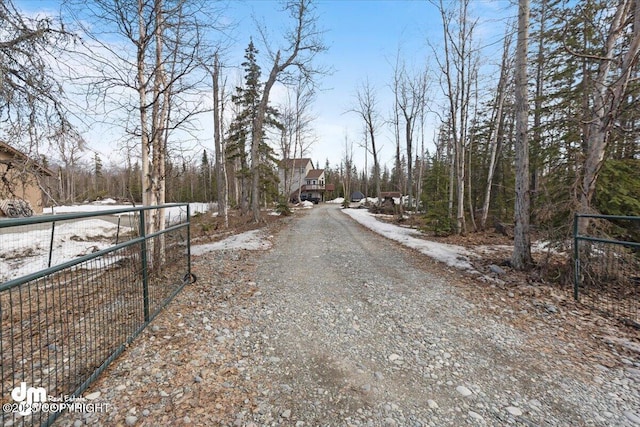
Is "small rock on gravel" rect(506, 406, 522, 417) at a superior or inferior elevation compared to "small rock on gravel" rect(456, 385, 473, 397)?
inferior

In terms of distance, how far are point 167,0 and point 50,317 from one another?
520 centimetres

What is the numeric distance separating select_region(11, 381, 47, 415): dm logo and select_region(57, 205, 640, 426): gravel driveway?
29 cm

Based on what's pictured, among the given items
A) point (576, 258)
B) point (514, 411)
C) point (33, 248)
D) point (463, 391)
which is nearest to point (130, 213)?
point (463, 391)

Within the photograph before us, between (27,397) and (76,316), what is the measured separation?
178 centimetres

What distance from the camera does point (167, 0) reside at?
4.47 meters

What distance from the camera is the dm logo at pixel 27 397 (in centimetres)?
191

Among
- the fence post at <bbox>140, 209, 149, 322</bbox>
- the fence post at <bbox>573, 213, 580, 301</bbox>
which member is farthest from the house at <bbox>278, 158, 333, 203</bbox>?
the fence post at <bbox>140, 209, 149, 322</bbox>

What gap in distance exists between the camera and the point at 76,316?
343 centimetres

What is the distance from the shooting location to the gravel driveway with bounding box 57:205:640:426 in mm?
1980

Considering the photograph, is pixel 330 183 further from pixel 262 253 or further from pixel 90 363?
pixel 90 363

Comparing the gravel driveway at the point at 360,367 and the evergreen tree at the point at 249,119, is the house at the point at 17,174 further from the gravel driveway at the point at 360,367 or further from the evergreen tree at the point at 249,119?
the evergreen tree at the point at 249,119

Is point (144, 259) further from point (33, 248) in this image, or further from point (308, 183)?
point (308, 183)

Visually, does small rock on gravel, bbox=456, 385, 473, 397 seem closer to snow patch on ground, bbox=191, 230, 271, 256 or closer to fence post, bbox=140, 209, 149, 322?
fence post, bbox=140, 209, 149, 322

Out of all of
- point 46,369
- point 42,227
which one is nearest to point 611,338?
point 46,369
